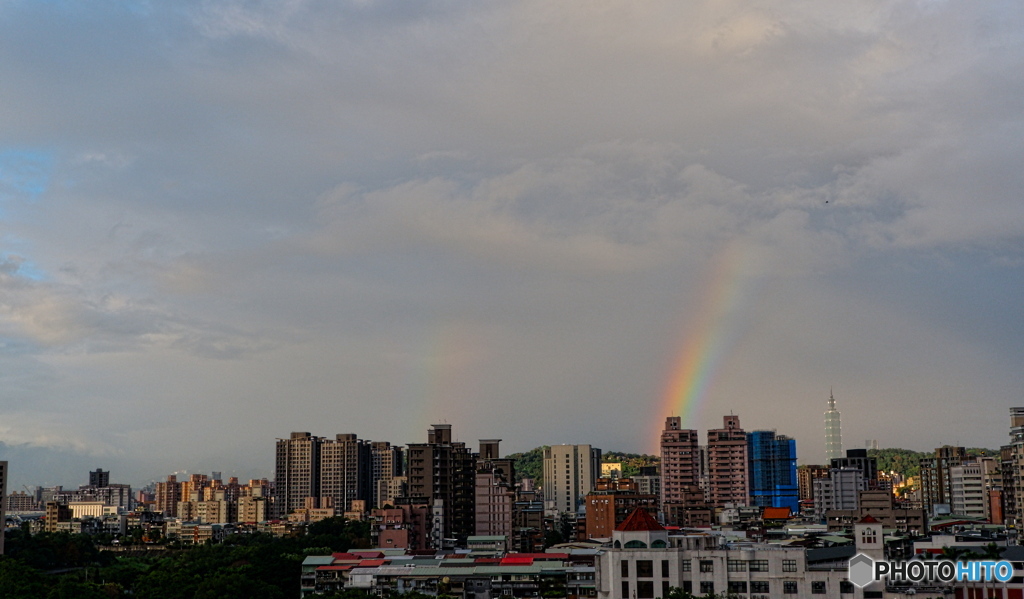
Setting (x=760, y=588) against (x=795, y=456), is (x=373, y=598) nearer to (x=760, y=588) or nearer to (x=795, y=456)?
(x=760, y=588)

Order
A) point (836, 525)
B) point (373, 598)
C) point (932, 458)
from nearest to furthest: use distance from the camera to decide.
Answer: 1. point (373, 598)
2. point (836, 525)
3. point (932, 458)

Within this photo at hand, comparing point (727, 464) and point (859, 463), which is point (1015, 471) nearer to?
point (727, 464)

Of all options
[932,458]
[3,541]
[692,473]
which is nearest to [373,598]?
[3,541]

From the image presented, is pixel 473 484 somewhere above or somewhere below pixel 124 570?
above

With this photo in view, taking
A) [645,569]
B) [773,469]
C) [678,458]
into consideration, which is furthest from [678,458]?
[645,569]

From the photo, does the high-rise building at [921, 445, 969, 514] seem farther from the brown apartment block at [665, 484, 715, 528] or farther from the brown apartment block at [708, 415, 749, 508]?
the brown apartment block at [665, 484, 715, 528]
